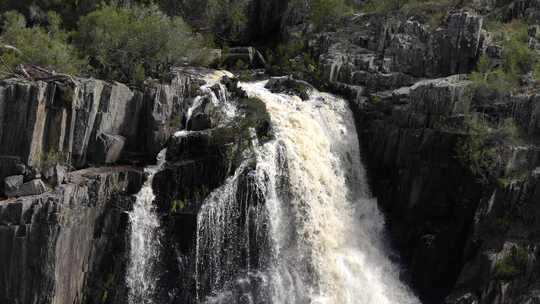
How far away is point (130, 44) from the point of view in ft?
110

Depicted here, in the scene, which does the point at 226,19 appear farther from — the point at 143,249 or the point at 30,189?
the point at 30,189

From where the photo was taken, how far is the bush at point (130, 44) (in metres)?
31.9

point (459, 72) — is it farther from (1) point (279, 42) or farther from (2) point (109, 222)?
(2) point (109, 222)

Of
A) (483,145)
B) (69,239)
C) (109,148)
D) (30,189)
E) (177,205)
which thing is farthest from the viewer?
(483,145)

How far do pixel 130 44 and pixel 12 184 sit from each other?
11.2m

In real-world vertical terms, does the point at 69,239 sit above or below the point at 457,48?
below

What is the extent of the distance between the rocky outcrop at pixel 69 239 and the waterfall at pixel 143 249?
1.19ft

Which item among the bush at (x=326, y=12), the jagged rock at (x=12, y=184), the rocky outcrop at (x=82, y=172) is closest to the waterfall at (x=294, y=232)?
the rocky outcrop at (x=82, y=172)

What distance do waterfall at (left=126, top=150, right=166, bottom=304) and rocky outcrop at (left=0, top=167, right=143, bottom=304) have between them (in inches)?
14.3

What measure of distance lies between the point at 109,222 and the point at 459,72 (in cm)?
Answer: 2167

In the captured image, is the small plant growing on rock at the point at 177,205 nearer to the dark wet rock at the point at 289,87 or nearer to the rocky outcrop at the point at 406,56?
the dark wet rock at the point at 289,87

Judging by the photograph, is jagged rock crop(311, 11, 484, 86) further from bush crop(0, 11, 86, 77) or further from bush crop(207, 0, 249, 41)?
bush crop(0, 11, 86, 77)

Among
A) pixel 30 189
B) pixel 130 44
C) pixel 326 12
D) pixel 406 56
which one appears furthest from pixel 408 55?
pixel 30 189

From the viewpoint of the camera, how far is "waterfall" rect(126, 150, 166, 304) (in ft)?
89.0
